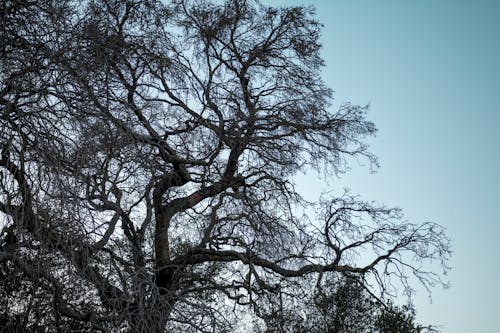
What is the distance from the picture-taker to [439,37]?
13648 millimetres

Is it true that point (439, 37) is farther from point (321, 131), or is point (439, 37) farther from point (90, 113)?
point (90, 113)

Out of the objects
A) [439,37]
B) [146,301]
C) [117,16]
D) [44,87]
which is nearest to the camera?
[44,87]

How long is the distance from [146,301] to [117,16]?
259 cm

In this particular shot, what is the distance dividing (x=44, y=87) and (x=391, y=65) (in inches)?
454

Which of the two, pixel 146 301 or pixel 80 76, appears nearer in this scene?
pixel 80 76

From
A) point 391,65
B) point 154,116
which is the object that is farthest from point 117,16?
point 391,65

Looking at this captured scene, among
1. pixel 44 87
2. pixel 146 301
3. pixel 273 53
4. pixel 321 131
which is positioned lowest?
pixel 146 301

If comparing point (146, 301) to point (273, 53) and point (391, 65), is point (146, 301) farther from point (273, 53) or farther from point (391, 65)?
point (391, 65)

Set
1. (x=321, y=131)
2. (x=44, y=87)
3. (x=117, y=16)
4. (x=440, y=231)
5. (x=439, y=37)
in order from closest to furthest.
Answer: (x=44, y=87)
(x=117, y=16)
(x=440, y=231)
(x=321, y=131)
(x=439, y=37)

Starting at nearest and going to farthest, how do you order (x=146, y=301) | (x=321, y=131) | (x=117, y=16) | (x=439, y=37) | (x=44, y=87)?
(x=44, y=87), (x=146, y=301), (x=117, y=16), (x=321, y=131), (x=439, y=37)

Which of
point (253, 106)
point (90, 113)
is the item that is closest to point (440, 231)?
point (253, 106)

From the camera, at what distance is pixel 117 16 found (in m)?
5.37

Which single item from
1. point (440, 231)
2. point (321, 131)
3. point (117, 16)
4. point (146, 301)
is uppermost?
point (321, 131)

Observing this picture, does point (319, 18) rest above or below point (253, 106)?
above
